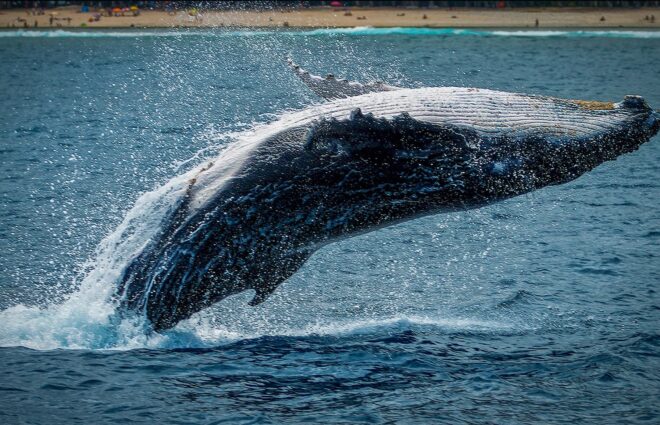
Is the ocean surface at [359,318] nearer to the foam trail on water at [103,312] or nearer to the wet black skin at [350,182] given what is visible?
the foam trail on water at [103,312]

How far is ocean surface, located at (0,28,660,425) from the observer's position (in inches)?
494

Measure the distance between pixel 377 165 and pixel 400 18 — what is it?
95346mm

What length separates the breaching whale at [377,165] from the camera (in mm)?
12250

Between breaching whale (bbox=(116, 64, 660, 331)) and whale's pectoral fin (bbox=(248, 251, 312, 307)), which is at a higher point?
breaching whale (bbox=(116, 64, 660, 331))

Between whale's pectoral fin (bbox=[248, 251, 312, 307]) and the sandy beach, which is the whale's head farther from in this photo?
the sandy beach

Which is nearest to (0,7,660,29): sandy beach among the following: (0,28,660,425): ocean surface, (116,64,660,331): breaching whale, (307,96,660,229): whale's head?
(0,28,660,425): ocean surface

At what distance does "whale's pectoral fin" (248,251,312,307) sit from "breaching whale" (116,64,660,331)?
0.9 inches

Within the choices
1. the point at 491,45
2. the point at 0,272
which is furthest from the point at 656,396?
the point at 491,45

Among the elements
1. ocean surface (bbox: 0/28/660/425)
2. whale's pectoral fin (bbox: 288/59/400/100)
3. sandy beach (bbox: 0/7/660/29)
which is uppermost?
whale's pectoral fin (bbox: 288/59/400/100)

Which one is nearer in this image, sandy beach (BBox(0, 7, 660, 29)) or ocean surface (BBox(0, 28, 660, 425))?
ocean surface (BBox(0, 28, 660, 425))

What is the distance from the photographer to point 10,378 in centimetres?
1319

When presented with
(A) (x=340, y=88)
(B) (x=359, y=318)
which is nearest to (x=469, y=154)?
(A) (x=340, y=88)

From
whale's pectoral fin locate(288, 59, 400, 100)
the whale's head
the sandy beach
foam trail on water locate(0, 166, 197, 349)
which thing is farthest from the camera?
the sandy beach

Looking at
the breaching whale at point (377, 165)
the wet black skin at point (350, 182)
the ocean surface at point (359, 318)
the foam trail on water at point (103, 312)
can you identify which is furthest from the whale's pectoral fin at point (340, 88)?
the foam trail on water at point (103, 312)
